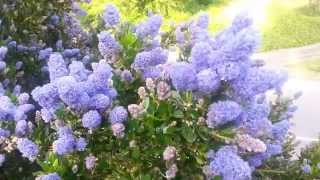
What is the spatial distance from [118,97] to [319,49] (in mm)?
11461

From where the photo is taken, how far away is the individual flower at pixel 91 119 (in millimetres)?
2521

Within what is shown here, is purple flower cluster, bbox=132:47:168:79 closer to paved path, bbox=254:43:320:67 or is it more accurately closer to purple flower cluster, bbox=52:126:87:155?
purple flower cluster, bbox=52:126:87:155

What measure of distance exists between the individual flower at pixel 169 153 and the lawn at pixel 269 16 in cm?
1058

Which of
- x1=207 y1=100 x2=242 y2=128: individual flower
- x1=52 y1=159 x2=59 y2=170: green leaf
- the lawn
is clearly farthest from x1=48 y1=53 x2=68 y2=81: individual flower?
the lawn

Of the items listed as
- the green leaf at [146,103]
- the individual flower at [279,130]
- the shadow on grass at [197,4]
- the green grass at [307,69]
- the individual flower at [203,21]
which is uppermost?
the individual flower at [203,21]

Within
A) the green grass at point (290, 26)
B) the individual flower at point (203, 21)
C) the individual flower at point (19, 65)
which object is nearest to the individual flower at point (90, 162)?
the individual flower at point (203, 21)

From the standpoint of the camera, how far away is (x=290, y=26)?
1488cm

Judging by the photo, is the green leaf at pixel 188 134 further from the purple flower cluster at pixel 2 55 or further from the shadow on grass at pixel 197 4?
the shadow on grass at pixel 197 4

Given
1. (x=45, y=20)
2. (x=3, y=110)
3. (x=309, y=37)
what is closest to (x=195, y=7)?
(x=309, y=37)

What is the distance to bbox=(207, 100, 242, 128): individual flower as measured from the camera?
2.46 meters

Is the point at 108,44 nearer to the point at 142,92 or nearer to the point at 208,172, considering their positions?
the point at 142,92

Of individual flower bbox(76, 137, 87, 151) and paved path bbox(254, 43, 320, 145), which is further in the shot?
paved path bbox(254, 43, 320, 145)

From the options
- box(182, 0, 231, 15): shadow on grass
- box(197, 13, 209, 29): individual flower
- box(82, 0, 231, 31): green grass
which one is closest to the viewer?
box(197, 13, 209, 29): individual flower

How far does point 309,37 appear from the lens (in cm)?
1425
